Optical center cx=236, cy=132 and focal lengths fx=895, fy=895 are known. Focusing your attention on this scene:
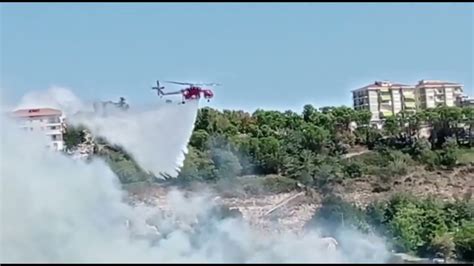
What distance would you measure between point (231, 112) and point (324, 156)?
321 cm

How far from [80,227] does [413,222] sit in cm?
897

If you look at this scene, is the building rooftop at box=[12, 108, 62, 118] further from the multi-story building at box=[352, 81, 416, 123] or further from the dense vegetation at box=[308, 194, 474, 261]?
the multi-story building at box=[352, 81, 416, 123]

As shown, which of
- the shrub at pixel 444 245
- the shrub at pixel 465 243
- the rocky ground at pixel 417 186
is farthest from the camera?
the rocky ground at pixel 417 186

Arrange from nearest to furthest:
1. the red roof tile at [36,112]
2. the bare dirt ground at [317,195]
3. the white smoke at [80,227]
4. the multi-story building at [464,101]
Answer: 1. the white smoke at [80,227]
2. the red roof tile at [36,112]
3. the bare dirt ground at [317,195]
4. the multi-story building at [464,101]

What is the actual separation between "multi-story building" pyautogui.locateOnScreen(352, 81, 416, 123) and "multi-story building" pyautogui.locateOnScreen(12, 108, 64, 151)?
59.4ft

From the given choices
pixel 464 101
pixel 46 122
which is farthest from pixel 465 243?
pixel 464 101

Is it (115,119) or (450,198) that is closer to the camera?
(115,119)

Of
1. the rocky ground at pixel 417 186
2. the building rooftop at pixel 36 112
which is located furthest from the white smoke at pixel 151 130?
the rocky ground at pixel 417 186

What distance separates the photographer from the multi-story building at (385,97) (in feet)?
99.9

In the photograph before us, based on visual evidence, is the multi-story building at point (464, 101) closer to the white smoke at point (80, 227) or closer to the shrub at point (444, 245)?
the shrub at point (444, 245)

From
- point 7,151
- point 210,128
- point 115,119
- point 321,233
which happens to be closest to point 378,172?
point 210,128

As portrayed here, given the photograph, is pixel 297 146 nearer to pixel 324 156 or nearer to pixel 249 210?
pixel 324 156

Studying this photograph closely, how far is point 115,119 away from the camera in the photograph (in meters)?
12.1

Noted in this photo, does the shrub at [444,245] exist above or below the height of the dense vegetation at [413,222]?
below
